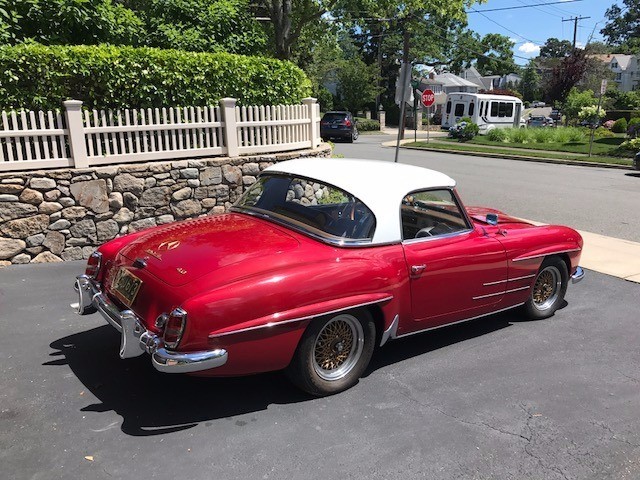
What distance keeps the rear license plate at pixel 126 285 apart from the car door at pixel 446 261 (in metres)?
1.85

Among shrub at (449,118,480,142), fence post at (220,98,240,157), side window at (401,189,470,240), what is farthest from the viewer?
shrub at (449,118,480,142)

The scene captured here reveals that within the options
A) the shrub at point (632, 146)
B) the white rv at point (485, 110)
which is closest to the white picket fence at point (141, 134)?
the shrub at point (632, 146)

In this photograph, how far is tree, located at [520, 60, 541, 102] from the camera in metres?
83.6

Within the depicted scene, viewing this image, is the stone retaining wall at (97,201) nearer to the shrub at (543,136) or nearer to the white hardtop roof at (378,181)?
the white hardtop roof at (378,181)

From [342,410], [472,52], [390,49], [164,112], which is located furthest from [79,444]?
[472,52]

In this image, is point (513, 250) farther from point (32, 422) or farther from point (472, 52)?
point (472, 52)

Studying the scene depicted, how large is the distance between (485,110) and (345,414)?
35.0 meters

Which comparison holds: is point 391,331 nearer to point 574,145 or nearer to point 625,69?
point 574,145

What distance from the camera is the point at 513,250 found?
14.6 feet

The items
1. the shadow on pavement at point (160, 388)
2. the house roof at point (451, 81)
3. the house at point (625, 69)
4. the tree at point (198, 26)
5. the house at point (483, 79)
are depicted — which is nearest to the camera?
the shadow on pavement at point (160, 388)

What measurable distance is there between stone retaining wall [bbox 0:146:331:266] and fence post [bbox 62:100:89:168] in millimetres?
163

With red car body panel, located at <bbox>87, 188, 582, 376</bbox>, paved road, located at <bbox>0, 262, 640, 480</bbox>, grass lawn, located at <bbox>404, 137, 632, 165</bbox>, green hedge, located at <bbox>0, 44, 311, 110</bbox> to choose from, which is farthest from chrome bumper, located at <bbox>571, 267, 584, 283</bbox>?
grass lawn, located at <bbox>404, 137, 632, 165</bbox>

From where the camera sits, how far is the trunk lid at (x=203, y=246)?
3.27m

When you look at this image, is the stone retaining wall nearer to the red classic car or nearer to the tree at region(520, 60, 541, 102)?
the red classic car
